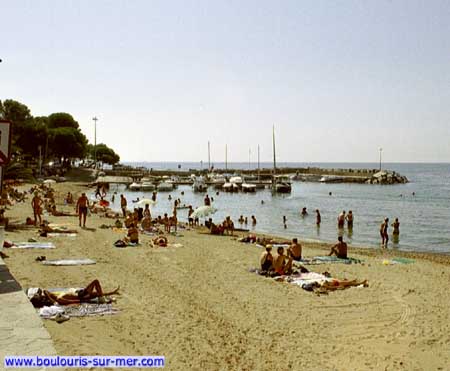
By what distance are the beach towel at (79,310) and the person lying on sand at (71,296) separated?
0.61 feet

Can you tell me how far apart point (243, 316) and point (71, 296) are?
3.44 m

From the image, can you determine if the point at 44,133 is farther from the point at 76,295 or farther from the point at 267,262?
the point at 76,295

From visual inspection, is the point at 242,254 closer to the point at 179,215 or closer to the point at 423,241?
the point at 423,241

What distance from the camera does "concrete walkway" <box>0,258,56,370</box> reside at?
5203 millimetres

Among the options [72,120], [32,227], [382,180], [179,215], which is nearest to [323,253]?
[32,227]

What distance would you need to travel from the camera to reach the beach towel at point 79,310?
7836 millimetres

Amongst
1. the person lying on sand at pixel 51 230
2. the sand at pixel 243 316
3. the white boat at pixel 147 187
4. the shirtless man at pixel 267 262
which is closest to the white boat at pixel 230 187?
the white boat at pixel 147 187

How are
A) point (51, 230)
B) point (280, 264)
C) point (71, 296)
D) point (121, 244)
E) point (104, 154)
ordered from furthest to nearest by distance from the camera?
point (104, 154)
point (51, 230)
point (121, 244)
point (280, 264)
point (71, 296)

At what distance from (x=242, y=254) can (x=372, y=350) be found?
28.6ft

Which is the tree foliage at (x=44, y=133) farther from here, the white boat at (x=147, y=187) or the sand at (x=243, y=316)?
the sand at (x=243, y=316)

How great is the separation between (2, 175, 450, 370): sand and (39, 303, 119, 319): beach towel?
0.23 metres

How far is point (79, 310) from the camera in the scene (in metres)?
8.43

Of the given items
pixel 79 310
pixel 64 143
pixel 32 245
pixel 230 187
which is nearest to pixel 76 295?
pixel 79 310

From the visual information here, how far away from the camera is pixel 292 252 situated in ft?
52.6
